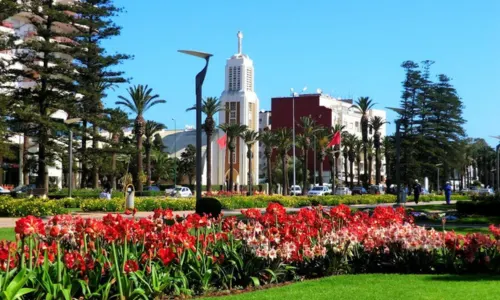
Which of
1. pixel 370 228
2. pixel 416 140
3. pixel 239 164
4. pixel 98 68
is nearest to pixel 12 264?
pixel 370 228

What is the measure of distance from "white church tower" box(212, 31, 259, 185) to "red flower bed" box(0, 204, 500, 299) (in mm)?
84614

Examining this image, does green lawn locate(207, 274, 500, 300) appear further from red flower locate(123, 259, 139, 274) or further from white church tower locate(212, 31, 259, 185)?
white church tower locate(212, 31, 259, 185)

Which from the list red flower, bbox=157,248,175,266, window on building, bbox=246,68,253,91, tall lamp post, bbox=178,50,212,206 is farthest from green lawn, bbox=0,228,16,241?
window on building, bbox=246,68,253,91

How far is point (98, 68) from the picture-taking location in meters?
47.0

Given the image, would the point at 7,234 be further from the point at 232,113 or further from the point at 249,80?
the point at 249,80

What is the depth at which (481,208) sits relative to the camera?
91.1 ft

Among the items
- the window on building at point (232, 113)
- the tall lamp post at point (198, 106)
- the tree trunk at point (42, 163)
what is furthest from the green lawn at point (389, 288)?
the window on building at point (232, 113)

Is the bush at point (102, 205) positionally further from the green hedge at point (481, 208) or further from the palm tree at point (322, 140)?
the palm tree at point (322, 140)

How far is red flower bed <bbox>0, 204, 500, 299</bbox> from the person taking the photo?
7012 mm

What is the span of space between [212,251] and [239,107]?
87607 mm

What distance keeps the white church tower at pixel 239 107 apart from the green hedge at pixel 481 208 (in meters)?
68.3

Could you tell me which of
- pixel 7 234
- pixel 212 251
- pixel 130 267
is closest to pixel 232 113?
pixel 7 234

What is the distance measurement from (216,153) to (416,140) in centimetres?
3816

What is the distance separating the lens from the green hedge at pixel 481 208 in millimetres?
27375
